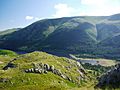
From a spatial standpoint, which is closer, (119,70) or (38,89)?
(119,70)

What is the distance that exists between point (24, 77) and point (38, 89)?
32504 mm

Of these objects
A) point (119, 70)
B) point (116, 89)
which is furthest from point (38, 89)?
point (116, 89)

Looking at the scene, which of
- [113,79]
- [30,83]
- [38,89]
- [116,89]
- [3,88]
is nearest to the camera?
[116,89]

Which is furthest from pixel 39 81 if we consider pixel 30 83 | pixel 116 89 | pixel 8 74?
pixel 116 89

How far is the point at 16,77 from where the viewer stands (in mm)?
191000

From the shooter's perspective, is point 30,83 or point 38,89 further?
point 30,83

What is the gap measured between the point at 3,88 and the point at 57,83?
132 ft

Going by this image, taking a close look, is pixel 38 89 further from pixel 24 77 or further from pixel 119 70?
pixel 119 70

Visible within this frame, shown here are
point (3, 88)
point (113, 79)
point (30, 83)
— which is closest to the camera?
point (113, 79)

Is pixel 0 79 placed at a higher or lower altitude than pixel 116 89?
lower

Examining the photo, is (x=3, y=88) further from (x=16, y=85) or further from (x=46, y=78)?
(x=46, y=78)

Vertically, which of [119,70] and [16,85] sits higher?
[119,70]

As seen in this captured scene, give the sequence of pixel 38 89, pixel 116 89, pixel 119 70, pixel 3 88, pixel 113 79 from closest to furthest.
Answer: pixel 116 89 < pixel 113 79 < pixel 119 70 < pixel 38 89 < pixel 3 88

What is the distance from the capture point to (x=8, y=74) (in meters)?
196
